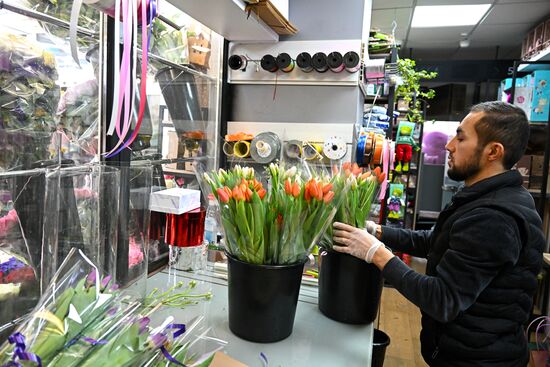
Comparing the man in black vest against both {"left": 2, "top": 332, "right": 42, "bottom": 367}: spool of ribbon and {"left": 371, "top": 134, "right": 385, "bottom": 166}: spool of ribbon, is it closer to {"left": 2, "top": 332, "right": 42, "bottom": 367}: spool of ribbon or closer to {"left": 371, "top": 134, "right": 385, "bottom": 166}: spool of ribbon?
{"left": 371, "top": 134, "right": 385, "bottom": 166}: spool of ribbon

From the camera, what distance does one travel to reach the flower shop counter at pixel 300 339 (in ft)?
3.36

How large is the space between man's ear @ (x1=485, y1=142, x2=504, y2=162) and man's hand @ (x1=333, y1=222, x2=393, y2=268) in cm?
56

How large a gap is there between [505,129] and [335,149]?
2.91 ft

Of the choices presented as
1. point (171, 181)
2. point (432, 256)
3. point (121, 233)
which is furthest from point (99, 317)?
point (171, 181)

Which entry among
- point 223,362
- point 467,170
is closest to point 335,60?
point 467,170

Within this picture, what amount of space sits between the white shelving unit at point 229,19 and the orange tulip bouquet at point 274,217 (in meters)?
0.87

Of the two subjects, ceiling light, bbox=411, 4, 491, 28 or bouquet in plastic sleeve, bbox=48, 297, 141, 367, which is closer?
bouquet in plastic sleeve, bbox=48, 297, 141, 367

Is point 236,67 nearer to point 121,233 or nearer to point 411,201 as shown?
point 121,233

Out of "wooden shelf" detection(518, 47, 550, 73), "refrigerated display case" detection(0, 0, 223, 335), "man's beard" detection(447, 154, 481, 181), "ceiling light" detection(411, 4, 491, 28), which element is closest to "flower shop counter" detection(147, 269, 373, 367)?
"refrigerated display case" detection(0, 0, 223, 335)

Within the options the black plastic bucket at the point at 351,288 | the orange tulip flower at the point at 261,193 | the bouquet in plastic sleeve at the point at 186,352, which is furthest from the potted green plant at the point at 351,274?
the bouquet in plastic sleeve at the point at 186,352

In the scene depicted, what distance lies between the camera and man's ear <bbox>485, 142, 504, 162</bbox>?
4.56ft

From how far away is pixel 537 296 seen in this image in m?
3.64

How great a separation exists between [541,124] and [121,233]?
13.6 ft

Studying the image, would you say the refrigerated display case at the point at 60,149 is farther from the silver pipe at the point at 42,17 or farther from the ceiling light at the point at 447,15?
the ceiling light at the point at 447,15
